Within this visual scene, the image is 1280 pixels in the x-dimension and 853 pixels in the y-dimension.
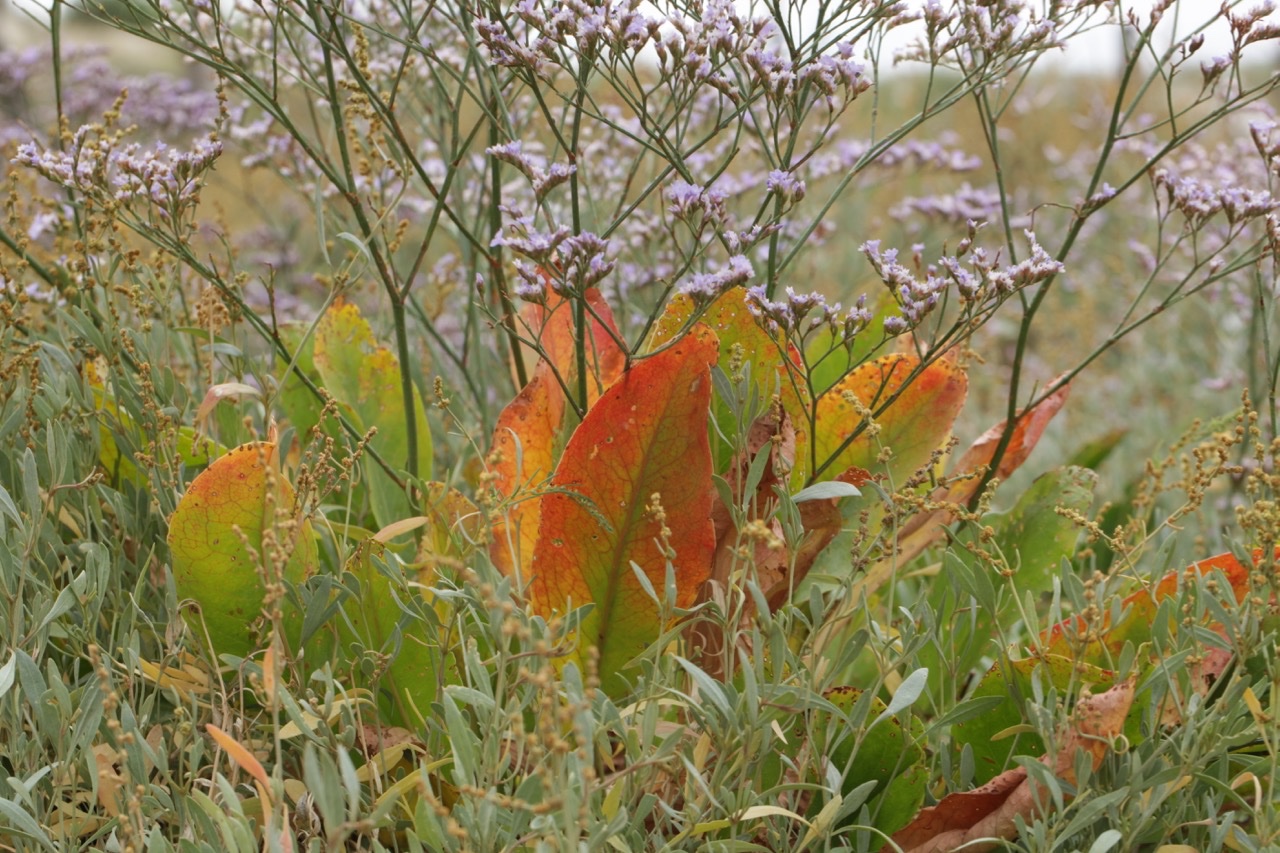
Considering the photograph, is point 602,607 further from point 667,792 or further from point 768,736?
point 768,736

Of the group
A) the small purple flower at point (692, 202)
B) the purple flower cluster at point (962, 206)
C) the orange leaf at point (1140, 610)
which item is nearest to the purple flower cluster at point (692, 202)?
the small purple flower at point (692, 202)

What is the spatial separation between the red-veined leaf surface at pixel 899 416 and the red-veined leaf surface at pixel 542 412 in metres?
0.37

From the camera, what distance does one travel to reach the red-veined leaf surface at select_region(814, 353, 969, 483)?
200 cm

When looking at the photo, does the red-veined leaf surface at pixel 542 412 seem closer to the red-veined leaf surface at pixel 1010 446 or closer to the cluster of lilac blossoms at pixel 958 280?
the cluster of lilac blossoms at pixel 958 280

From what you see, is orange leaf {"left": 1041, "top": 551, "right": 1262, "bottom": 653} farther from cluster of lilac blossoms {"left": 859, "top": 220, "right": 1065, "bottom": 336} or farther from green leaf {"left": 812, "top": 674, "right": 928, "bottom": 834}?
cluster of lilac blossoms {"left": 859, "top": 220, "right": 1065, "bottom": 336}

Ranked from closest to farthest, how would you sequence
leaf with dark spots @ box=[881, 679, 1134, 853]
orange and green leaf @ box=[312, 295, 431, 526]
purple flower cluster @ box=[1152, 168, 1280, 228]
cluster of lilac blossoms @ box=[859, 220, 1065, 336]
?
leaf with dark spots @ box=[881, 679, 1134, 853], cluster of lilac blossoms @ box=[859, 220, 1065, 336], purple flower cluster @ box=[1152, 168, 1280, 228], orange and green leaf @ box=[312, 295, 431, 526]

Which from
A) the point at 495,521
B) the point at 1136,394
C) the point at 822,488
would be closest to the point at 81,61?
the point at 495,521

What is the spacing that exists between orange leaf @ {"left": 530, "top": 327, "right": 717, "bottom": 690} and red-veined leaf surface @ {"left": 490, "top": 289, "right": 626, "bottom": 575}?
0.44ft

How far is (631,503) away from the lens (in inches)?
67.4

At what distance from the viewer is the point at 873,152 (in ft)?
5.68

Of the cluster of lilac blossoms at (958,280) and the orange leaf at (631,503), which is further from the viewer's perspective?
the orange leaf at (631,503)

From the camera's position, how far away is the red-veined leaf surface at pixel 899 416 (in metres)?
2.00

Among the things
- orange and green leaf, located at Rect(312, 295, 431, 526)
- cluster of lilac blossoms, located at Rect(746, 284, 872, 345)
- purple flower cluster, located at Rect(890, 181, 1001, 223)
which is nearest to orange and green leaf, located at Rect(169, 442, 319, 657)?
orange and green leaf, located at Rect(312, 295, 431, 526)

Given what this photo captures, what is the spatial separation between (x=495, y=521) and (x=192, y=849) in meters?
0.70
